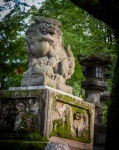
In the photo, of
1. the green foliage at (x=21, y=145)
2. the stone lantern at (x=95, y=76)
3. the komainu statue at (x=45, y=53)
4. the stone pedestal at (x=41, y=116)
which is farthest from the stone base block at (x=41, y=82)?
the stone lantern at (x=95, y=76)

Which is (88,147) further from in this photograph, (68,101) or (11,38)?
(11,38)

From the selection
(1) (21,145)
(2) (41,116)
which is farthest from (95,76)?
(1) (21,145)

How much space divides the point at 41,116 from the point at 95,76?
9750 mm

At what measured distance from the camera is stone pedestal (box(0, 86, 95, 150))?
683 cm

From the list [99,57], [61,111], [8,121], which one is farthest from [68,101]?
[99,57]

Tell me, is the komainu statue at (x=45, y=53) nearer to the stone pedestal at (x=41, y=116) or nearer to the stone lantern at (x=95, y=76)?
the stone pedestal at (x=41, y=116)

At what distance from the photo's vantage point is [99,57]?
50.9 feet

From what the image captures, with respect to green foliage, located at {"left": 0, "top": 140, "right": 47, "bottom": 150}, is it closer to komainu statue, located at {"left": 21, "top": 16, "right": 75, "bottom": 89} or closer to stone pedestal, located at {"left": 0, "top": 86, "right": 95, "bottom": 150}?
stone pedestal, located at {"left": 0, "top": 86, "right": 95, "bottom": 150}

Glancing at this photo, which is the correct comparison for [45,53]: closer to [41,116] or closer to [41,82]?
[41,82]

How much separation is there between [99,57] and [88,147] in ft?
25.8

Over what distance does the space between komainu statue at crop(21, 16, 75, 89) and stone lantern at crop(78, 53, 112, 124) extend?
7.01m

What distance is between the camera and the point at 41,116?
682cm

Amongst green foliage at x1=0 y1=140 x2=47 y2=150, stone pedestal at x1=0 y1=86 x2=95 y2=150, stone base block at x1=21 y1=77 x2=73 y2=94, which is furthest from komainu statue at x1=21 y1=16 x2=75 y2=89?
green foliage at x1=0 y1=140 x2=47 y2=150

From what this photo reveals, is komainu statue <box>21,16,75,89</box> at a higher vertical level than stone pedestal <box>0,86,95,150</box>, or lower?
higher
